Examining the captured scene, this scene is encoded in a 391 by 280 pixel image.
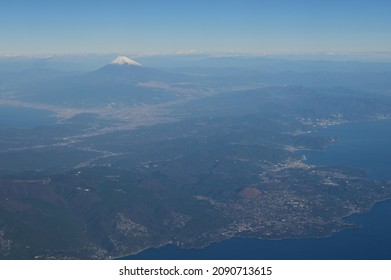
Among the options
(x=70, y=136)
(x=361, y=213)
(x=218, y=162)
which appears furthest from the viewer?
(x=70, y=136)

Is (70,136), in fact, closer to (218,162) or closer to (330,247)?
(218,162)

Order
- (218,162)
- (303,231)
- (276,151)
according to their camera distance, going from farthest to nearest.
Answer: (276,151), (218,162), (303,231)

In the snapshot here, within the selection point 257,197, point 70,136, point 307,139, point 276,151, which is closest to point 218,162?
point 276,151

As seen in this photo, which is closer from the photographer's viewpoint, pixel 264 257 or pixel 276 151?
pixel 264 257

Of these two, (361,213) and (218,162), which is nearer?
(361,213)

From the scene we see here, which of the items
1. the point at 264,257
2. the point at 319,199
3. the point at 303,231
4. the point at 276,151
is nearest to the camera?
the point at 264,257

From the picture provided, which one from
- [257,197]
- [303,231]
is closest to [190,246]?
[303,231]

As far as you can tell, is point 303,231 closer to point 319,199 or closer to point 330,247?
point 330,247

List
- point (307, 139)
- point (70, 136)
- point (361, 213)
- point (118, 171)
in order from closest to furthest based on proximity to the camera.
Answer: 1. point (361, 213)
2. point (118, 171)
3. point (307, 139)
4. point (70, 136)
